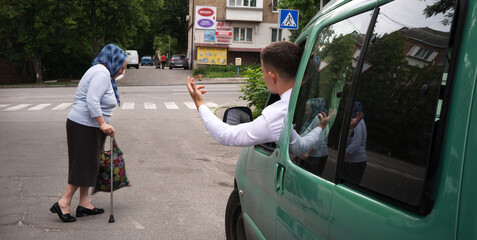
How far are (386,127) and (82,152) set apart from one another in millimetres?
4113

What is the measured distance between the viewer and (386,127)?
5.56 feet

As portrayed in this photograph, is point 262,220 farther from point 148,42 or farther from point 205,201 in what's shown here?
point 148,42

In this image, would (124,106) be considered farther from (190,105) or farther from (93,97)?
(93,97)

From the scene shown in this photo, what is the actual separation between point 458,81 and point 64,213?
4.76 meters

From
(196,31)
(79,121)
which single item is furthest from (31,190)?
(196,31)

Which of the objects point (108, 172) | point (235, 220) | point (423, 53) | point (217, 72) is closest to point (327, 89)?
point (423, 53)

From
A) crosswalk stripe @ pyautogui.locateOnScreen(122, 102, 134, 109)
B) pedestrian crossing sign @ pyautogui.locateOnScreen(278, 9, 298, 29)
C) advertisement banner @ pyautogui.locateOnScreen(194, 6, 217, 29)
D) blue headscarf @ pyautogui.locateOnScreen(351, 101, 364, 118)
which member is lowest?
crosswalk stripe @ pyautogui.locateOnScreen(122, 102, 134, 109)

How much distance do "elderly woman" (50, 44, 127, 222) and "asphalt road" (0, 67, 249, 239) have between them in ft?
1.52

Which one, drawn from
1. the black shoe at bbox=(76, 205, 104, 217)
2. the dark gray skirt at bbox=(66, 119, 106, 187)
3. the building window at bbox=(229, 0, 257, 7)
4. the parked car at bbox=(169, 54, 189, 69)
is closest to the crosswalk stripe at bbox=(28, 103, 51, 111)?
the black shoe at bbox=(76, 205, 104, 217)

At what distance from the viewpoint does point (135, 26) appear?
41594mm

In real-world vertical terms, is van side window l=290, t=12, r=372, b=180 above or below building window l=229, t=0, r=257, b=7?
below

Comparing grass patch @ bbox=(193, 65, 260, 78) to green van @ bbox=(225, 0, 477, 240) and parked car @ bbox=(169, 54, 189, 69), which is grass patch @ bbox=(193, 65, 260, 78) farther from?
green van @ bbox=(225, 0, 477, 240)

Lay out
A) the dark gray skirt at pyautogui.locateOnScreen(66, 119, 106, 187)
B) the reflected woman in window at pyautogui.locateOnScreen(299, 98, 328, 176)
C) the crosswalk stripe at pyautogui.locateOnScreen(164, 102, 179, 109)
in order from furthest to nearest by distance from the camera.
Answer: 1. the crosswalk stripe at pyautogui.locateOnScreen(164, 102, 179, 109)
2. the dark gray skirt at pyautogui.locateOnScreen(66, 119, 106, 187)
3. the reflected woman in window at pyautogui.locateOnScreen(299, 98, 328, 176)

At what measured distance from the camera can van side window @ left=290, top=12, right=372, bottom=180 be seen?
6.72 ft
